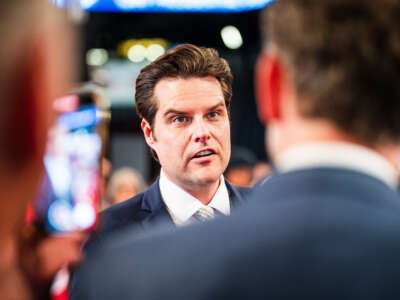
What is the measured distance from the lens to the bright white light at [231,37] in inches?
296

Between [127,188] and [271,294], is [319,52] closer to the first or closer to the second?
[271,294]

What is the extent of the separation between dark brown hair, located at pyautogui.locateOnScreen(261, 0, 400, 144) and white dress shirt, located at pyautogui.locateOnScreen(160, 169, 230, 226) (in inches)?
29.3

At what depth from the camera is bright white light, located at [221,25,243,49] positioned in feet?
24.7

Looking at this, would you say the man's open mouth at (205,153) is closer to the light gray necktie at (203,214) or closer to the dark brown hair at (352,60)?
the light gray necktie at (203,214)

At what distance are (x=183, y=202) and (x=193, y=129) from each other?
0.20m

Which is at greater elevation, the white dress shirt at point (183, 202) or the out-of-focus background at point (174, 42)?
the out-of-focus background at point (174, 42)

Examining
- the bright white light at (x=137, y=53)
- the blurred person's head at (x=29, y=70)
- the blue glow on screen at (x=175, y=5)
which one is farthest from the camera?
the bright white light at (x=137, y=53)

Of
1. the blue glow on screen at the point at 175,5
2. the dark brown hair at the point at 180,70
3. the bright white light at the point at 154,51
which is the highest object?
the bright white light at the point at 154,51

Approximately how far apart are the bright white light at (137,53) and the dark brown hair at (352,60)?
7.03 meters

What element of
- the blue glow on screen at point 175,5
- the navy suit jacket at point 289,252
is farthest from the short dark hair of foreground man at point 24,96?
the blue glow on screen at point 175,5

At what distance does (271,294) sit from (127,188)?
383 centimetres

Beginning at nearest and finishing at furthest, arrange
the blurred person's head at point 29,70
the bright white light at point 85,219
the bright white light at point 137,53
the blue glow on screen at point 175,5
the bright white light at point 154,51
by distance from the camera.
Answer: the blurred person's head at point 29,70 < the bright white light at point 85,219 < the blue glow on screen at point 175,5 < the bright white light at point 154,51 < the bright white light at point 137,53

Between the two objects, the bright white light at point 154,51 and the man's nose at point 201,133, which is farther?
the bright white light at point 154,51

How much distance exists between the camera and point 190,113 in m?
1.55
